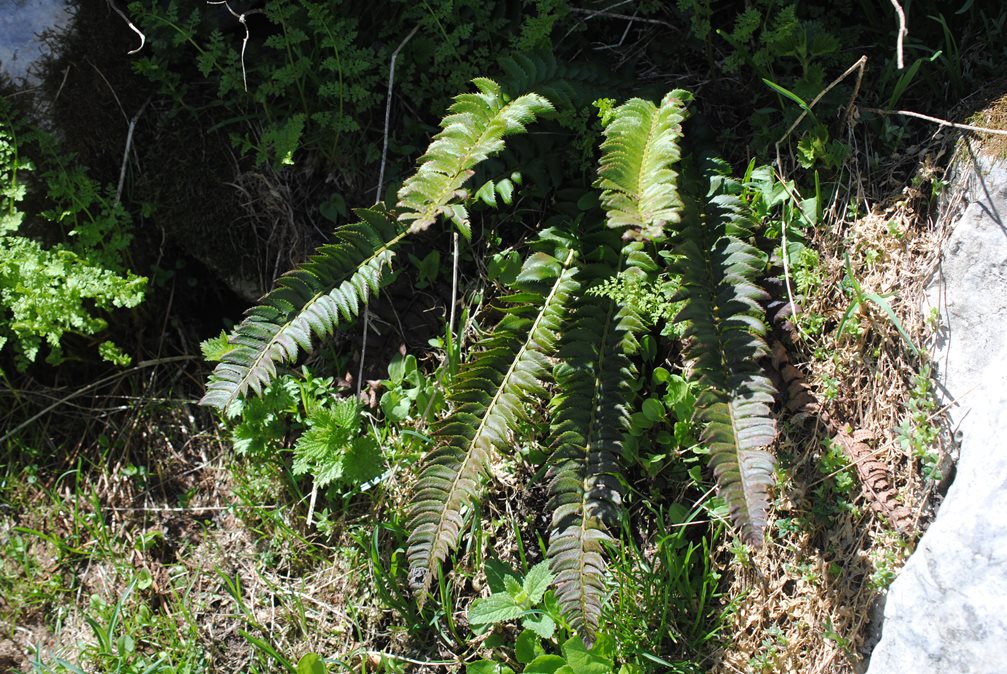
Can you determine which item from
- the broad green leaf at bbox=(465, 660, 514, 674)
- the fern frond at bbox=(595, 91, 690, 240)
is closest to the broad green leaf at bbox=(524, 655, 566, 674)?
the broad green leaf at bbox=(465, 660, 514, 674)

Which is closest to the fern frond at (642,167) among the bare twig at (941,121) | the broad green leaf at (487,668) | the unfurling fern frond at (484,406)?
the unfurling fern frond at (484,406)

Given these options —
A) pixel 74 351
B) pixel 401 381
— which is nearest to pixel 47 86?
pixel 74 351

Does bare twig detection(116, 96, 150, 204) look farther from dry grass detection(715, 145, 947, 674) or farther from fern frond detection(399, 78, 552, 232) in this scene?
dry grass detection(715, 145, 947, 674)

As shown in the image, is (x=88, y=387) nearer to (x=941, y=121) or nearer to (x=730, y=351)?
(x=730, y=351)

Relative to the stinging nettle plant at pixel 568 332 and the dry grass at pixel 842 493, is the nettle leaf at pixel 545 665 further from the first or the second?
the dry grass at pixel 842 493

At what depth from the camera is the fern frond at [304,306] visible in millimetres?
2684

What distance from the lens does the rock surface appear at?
2084 mm

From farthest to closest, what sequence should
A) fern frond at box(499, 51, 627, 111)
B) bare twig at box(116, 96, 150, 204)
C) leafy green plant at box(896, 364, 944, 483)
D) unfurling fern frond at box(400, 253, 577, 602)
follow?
bare twig at box(116, 96, 150, 204)
fern frond at box(499, 51, 627, 111)
unfurling fern frond at box(400, 253, 577, 602)
leafy green plant at box(896, 364, 944, 483)

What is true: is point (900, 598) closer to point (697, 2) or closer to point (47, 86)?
point (697, 2)

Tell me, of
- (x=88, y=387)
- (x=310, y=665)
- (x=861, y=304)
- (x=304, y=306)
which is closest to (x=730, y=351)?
(x=861, y=304)

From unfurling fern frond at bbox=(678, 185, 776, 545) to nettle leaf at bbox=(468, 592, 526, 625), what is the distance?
777 mm

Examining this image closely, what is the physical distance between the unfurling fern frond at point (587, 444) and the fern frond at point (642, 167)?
1.21ft

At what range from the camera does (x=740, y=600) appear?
266 cm

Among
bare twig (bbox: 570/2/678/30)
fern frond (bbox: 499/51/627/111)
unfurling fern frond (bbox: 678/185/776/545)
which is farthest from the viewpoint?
bare twig (bbox: 570/2/678/30)
